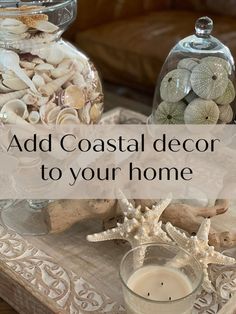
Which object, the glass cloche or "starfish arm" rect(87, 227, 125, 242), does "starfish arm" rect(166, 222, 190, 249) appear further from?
the glass cloche

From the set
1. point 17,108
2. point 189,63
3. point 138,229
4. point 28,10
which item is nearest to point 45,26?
point 28,10

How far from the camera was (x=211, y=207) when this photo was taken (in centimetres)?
86

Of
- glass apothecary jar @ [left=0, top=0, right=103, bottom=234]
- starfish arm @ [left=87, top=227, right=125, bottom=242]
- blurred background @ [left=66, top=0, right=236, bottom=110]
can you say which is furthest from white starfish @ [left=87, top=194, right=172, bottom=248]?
blurred background @ [left=66, top=0, right=236, bottom=110]

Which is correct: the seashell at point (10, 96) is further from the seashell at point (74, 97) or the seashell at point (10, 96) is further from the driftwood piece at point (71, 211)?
the driftwood piece at point (71, 211)

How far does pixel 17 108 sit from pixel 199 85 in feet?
0.99

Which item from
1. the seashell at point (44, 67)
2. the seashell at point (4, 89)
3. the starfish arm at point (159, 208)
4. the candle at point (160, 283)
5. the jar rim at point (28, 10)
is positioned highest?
the jar rim at point (28, 10)

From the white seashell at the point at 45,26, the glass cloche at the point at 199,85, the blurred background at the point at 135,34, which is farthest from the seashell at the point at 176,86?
the blurred background at the point at 135,34

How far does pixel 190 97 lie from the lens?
92 centimetres

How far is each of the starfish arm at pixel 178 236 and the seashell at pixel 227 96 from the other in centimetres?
25

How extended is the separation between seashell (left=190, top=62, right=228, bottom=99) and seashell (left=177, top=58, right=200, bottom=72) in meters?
0.01

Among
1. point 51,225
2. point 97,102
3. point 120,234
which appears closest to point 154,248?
point 120,234

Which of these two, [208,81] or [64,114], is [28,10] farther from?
[208,81]

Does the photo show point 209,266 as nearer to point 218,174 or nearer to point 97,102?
point 218,174

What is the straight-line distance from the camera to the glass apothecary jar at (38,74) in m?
0.84
